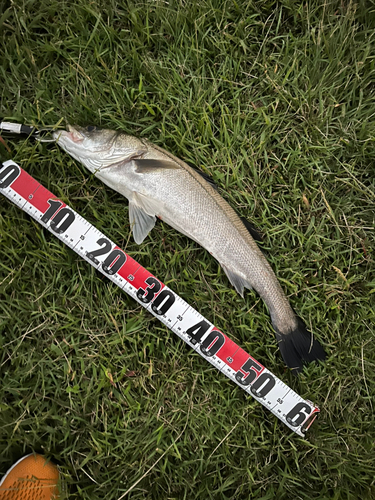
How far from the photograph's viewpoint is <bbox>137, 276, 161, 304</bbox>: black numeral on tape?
2635 millimetres

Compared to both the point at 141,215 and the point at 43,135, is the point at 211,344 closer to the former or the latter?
the point at 141,215

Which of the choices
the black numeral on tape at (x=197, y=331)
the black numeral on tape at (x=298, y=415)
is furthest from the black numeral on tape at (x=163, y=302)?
the black numeral on tape at (x=298, y=415)

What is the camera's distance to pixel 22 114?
2740 millimetres

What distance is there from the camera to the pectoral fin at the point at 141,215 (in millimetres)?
2611

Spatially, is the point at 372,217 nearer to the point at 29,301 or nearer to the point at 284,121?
the point at 284,121

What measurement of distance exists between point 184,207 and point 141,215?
0.34 m

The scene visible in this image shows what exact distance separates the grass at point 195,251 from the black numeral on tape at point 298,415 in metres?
0.11

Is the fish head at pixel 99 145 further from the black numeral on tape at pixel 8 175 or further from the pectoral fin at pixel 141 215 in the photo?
the black numeral on tape at pixel 8 175

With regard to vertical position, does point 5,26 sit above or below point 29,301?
above

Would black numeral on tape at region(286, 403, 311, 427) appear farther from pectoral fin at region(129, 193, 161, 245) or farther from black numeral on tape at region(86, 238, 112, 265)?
black numeral on tape at region(86, 238, 112, 265)

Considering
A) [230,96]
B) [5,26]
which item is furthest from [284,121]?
[5,26]

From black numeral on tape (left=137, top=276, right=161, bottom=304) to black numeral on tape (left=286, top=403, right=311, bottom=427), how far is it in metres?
1.39

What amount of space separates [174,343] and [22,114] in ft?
7.13

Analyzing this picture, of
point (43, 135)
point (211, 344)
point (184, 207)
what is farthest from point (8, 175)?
point (211, 344)
